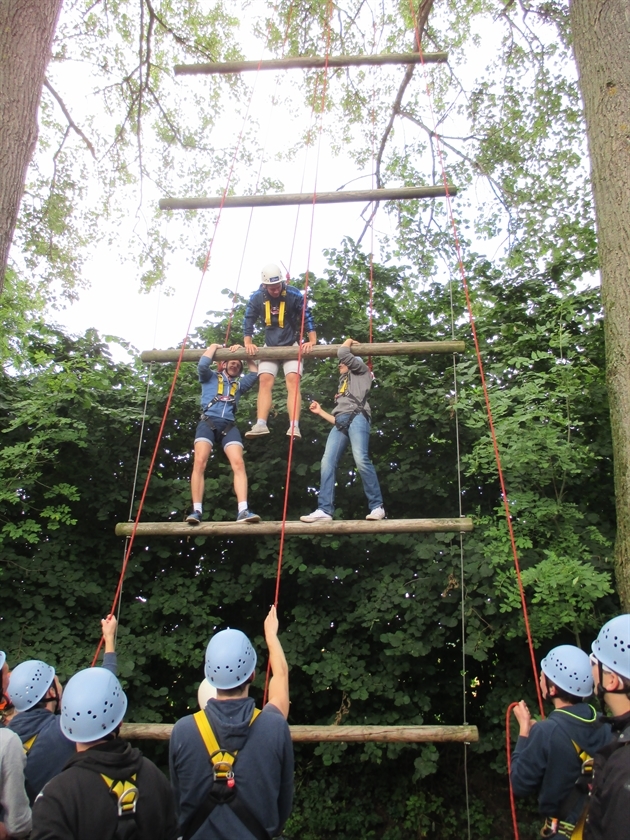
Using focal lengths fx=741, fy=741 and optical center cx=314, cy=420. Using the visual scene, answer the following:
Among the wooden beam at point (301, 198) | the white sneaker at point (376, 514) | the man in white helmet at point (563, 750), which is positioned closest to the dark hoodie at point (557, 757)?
the man in white helmet at point (563, 750)

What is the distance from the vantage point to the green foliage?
584 cm

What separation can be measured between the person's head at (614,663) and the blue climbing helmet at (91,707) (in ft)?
4.72

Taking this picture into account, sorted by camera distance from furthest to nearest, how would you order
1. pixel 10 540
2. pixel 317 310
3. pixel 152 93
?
pixel 152 93 < pixel 317 310 < pixel 10 540

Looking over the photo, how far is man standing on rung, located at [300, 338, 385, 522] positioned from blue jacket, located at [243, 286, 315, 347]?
0.50 meters

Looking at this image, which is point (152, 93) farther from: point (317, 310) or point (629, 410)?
point (629, 410)

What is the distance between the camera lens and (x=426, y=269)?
27.4ft

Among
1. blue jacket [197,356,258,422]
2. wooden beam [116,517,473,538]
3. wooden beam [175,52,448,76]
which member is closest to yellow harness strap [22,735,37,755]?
wooden beam [116,517,473,538]

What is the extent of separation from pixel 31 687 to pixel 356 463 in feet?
8.58

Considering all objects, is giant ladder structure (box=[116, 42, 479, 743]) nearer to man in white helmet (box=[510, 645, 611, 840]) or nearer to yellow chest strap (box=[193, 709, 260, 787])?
man in white helmet (box=[510, 645, 611, 840])

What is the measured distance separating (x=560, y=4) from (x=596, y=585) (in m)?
6.44

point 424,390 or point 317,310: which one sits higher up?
point 317,310

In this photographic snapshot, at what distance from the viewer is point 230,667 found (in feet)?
7.36

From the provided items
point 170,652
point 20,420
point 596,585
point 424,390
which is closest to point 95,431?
point 20,420

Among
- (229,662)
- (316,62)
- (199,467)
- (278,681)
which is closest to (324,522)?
(199,467)
